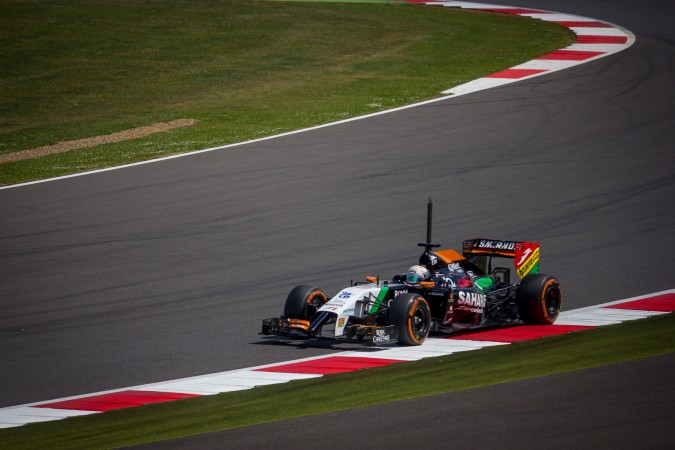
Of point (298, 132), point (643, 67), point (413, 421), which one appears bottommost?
point (413, 421)

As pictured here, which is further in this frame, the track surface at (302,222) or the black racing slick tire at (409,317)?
A: the track surface at (302,222)

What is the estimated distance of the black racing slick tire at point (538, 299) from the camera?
1298 cm

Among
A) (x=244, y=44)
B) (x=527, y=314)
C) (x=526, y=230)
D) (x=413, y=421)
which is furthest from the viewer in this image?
(x=244, y=44)

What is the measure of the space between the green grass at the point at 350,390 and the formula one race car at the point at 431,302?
725 millimetres

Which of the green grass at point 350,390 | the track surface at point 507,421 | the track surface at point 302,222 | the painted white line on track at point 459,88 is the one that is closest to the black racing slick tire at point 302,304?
the track surface at point 302,222

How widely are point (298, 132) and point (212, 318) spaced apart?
34.5 ft

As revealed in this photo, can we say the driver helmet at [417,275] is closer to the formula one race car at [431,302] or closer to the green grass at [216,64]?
the formula one race car at [431,302]

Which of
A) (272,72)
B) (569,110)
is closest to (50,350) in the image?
(569,110)

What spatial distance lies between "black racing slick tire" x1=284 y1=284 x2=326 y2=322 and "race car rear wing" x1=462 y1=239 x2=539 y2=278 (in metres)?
2.07

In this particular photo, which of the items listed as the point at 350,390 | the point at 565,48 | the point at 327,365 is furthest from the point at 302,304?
the point at 565,48

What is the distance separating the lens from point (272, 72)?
29.0 meters

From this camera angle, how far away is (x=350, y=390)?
1030cm

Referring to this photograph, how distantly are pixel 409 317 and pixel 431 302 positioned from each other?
763 millimetres

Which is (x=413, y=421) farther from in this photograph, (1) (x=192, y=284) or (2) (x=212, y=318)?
(1) (x=192, y=284)
